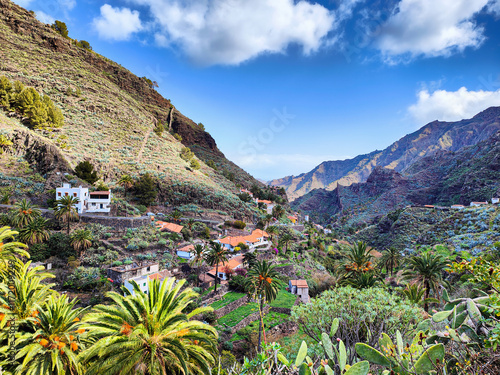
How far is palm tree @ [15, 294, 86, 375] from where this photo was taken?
28.9ft

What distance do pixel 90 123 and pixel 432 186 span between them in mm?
149683

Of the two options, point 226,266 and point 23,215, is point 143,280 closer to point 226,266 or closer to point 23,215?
point 226,266

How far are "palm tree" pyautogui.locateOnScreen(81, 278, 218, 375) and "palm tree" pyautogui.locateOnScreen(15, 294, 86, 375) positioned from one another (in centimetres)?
204

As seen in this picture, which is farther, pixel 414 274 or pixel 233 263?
pixel 233 263

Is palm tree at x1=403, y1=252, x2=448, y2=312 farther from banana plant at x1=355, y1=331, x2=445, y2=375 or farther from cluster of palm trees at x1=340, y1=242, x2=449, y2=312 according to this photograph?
banana plant at x1=355, y1=331, x2=445, y2=375

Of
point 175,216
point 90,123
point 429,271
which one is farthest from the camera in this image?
point 90,123

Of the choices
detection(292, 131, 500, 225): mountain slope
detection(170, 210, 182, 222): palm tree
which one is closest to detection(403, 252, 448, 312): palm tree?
detection(170, 210, 182, 222): palm tree

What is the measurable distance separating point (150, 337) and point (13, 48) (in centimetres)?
9492

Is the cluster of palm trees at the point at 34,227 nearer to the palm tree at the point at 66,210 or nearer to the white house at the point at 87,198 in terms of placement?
the palm tree at the point at 66,210

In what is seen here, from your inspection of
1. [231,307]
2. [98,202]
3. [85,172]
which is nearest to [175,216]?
[98,202]

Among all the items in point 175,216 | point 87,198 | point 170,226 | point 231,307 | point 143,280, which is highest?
point 87,198

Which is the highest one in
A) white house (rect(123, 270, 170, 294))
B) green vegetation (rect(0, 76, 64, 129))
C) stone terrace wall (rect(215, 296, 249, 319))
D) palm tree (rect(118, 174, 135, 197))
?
green vegetation (rect(0, 76, 64, 129))

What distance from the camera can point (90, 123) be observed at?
64.7 meters

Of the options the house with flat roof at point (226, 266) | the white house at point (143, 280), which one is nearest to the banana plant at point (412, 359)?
the white house at point (143, 280)
